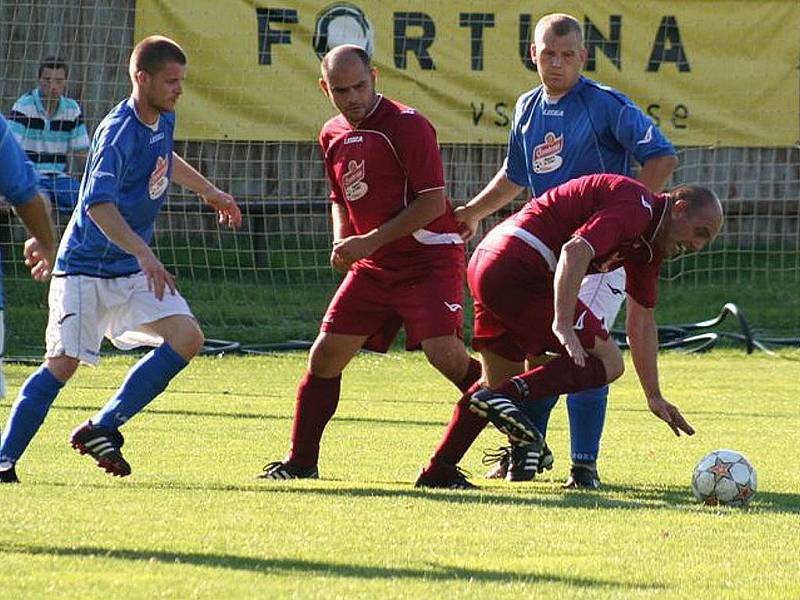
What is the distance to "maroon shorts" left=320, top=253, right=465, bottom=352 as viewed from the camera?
814cm

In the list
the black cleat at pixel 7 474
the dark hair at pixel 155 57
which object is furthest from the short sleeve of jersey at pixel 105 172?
the black cleat at pixel 7 474

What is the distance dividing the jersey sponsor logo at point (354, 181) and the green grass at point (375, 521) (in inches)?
50.0

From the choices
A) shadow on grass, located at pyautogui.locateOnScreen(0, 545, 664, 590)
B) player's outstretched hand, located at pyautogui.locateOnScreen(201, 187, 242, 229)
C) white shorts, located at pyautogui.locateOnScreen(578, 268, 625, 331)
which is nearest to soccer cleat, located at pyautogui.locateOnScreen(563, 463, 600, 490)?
white shorts, located at pyautogui.locateOnScreen(578, 268, 625, 331)

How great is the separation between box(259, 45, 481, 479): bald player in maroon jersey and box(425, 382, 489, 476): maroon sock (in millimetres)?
296

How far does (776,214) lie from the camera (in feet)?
63.3

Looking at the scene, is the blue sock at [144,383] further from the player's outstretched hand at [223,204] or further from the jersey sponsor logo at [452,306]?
the jersey sponsor logo at [452,306]

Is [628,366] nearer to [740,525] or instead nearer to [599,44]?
[599,44]

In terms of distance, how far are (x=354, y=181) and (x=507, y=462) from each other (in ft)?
4.98

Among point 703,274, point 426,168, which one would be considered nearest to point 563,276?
point 426,168

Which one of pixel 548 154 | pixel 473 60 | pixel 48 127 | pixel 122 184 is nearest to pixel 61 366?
pixel 122 184

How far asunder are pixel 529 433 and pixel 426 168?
1.43m

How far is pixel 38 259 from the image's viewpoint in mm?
6660

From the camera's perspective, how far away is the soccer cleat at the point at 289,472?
328 inches

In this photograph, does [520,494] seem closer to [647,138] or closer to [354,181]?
[354,181]
